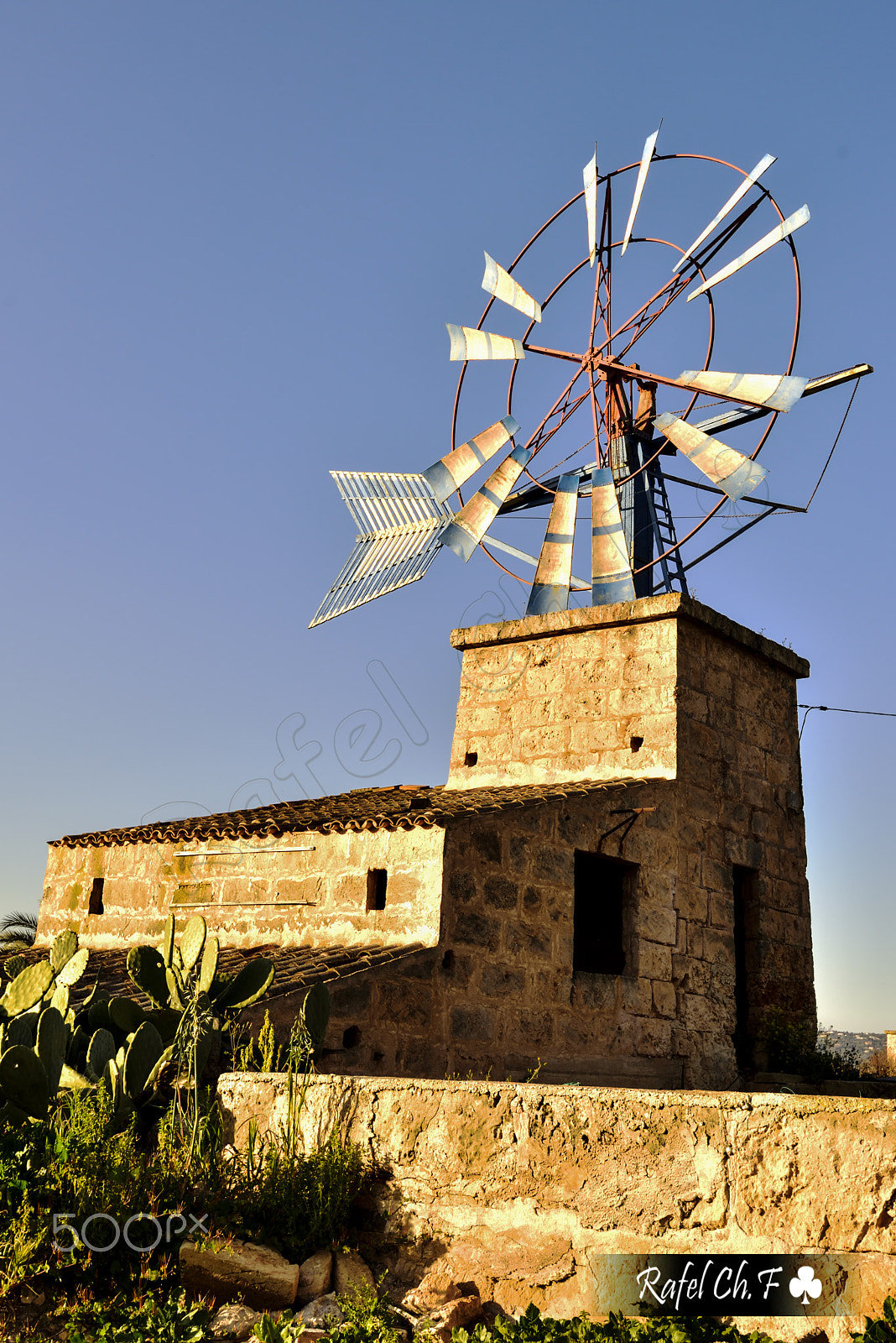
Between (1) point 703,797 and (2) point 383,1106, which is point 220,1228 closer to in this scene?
(2) point 383,1106

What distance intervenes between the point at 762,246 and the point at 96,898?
911cm

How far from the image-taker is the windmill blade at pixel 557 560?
35.5ft

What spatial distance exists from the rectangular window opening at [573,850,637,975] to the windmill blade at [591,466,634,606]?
2583 mm

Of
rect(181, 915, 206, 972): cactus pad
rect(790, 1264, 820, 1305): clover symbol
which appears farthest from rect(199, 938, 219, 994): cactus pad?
rect(790, 1264, 820, 1305): clover symbol

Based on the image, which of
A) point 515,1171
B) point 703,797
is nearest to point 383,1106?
point 515,1171

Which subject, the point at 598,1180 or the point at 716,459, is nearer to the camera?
→ the point at 598,1180

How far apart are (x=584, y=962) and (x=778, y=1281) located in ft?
17.4

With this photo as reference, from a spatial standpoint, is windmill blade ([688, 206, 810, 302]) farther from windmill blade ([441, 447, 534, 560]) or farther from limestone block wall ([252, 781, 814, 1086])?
limestone block wall ([252, 781, 814, 1086])

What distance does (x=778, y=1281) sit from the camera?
3.42m

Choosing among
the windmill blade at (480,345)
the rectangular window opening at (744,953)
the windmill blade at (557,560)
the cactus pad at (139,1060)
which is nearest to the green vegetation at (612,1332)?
the cactus pad at (139,1060)

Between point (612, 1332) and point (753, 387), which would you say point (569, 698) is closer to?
point (753, 387)

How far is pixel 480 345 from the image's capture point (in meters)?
11.4
